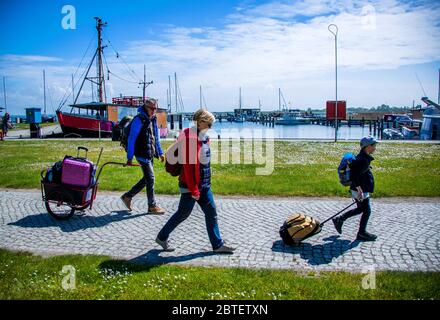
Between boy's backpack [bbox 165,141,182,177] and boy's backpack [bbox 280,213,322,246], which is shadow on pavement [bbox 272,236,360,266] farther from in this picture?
boy's backpack [bbox 165,141,182,177]

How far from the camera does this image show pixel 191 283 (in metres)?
4.73

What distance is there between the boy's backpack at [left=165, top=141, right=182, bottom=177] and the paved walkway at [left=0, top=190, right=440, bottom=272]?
4.78 ft

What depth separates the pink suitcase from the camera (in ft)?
23.7

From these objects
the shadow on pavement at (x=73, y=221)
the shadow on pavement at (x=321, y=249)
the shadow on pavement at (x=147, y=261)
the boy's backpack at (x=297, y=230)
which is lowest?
the shadow on pavement at (x=321, y=249)

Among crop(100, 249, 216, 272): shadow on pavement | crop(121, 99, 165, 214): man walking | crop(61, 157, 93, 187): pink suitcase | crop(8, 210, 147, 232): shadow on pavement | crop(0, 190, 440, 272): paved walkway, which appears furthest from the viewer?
crop(121, 99, 165, 214): man walking

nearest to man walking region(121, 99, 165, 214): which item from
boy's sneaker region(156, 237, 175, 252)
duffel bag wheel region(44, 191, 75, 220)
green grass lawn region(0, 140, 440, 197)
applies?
duffel bag wheel region(44, 191, 75, 220)

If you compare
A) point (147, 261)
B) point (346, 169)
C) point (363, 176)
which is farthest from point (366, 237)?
point (147, 261)

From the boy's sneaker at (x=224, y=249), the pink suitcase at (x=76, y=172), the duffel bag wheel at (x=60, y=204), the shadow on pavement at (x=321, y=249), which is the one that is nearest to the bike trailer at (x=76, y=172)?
the pink suitcase at (x=76, y=172)

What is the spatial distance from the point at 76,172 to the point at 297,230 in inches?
178

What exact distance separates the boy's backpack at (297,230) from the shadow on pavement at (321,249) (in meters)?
0.14

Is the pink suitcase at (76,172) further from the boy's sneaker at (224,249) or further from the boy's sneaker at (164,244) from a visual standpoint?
the boy's sneaker at (224,249)

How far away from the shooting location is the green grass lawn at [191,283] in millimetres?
4398

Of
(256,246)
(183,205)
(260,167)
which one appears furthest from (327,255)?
(260,167)
